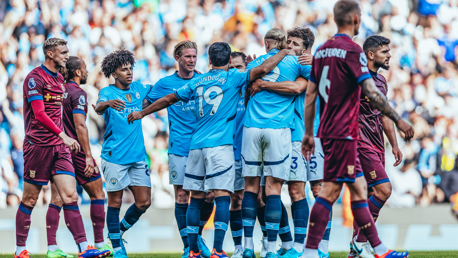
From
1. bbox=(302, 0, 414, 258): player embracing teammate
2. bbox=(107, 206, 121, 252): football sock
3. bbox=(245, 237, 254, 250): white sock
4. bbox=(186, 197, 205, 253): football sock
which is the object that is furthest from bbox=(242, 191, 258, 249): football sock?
bbox=(107, 206, 121, 252): football sock

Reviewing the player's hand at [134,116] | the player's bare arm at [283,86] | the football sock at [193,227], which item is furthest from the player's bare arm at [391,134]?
the player's hand at [134,116]

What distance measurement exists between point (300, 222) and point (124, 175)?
199cm

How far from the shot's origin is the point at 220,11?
36.9 feet

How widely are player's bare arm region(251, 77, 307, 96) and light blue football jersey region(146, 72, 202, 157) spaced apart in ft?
3.12

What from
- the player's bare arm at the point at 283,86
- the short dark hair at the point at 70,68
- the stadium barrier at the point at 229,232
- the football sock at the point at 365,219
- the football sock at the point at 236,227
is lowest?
the stadium barrier at the point at 229,232

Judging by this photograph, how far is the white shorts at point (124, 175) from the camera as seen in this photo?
18.0ft

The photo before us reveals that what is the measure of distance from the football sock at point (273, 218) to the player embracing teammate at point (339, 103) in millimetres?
1029

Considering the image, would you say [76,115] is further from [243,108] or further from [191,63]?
[243,108]

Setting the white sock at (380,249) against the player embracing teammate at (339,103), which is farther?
the white sock at (380,249)

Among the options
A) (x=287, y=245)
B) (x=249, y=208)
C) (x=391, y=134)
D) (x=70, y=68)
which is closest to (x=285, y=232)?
(x=287, y=245)

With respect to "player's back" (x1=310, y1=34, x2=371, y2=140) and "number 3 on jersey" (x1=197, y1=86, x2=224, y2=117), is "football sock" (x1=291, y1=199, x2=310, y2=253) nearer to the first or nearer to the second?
"number 3 on jersey" (x1=197, y1=86, x2=224, y2=117)

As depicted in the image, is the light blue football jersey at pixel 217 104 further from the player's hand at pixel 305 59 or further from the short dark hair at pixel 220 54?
the player's hand at pixel 305 59

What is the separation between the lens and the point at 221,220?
4781mm

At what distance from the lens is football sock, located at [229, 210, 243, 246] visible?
534 centimetres
